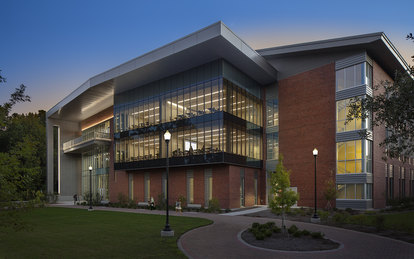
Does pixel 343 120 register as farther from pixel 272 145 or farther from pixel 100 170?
pixel 100 170

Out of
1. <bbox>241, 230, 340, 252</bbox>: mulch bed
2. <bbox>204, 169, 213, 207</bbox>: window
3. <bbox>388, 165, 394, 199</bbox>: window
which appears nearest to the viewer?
<bbox>241, 230, 340, 252</bbox>: mulch bed

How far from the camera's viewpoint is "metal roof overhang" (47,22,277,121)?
29.1 meters

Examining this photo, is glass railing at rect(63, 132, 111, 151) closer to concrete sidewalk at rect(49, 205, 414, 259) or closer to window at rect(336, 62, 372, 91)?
window at rect(336, 62, 372, 91)

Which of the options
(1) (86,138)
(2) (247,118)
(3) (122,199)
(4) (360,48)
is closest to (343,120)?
(4) (360,48)

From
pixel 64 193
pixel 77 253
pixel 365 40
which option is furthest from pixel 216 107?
pixel 64 193

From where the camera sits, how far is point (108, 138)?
4766 cm

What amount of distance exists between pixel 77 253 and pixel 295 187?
26311 mm

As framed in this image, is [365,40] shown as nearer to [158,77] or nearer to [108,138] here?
[158,77]

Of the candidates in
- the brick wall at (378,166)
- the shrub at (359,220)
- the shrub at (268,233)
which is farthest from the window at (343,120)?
the shrub at (268,233)

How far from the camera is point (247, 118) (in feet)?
118

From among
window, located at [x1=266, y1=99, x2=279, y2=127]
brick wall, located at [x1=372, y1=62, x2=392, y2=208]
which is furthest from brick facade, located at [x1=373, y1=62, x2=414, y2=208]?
window, located at [x1=266, y1=99, x2=279, y2=127]

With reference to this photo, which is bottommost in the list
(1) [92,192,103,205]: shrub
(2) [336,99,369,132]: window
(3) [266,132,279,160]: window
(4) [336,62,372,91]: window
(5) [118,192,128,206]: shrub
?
(1) [92,192,103,205]: shrub

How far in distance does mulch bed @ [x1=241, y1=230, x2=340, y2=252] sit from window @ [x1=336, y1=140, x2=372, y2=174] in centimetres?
1755

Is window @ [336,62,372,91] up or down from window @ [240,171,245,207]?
up
